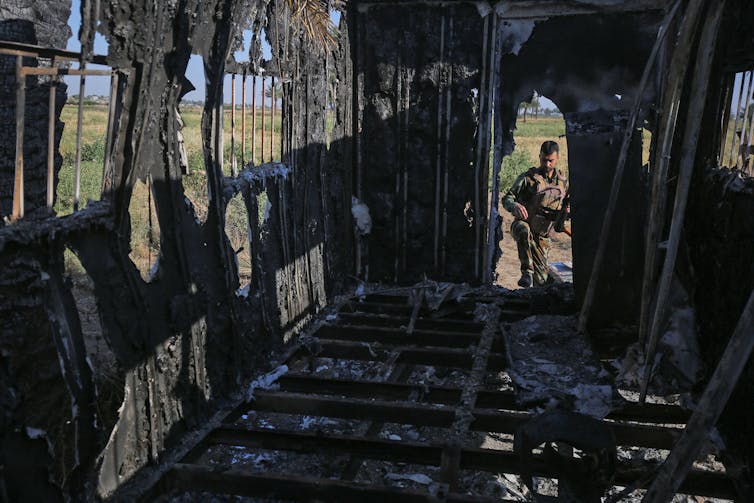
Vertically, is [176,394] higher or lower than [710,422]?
lower

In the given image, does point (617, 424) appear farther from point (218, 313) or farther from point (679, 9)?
→ point (679, 9)

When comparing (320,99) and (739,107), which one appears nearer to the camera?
(739,107)

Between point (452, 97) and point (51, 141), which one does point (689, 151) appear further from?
point (51, 141)

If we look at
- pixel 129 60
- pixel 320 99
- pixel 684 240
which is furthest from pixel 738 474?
pixel 320 99

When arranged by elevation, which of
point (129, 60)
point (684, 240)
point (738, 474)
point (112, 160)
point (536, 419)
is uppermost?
point (129, 60)

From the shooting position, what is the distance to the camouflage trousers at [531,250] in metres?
8.75

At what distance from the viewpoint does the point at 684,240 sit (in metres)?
5.05

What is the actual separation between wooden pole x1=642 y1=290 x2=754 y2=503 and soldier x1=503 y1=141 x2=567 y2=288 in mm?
5613

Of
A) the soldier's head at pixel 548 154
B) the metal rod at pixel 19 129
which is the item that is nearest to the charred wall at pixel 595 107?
the soldier's head at pixel 548 154

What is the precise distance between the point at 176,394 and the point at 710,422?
299cm

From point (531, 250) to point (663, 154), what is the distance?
396 cm

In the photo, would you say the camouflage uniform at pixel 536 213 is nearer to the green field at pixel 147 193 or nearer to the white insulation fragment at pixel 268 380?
the green field at pixel 147 193

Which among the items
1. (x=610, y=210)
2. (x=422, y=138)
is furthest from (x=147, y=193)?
(x=422, y=138)

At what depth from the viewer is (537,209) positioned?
8797mm
